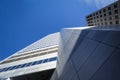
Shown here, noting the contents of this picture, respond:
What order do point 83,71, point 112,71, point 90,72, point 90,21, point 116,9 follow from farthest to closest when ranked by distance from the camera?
point 90,21, point 116,9, point 83,71, point 90,72, point 112,71

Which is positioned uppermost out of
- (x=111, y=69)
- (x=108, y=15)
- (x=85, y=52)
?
(x=108, y=15)

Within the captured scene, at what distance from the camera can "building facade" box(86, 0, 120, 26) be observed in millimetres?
55625

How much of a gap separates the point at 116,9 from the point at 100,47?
54.4 m

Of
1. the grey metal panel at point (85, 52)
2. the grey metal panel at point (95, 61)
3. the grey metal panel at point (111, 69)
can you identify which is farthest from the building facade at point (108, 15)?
the grey metal panel at point (111, 69)

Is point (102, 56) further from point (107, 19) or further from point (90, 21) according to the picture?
point (90, 21)

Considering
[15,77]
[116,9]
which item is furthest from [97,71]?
[116,9]

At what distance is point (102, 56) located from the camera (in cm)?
516

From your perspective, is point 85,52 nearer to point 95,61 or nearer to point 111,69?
point 95,61

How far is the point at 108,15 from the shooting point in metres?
60.8

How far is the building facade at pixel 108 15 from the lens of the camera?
55625 millimetres

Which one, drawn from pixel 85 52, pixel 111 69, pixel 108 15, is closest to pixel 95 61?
pixel 111 69

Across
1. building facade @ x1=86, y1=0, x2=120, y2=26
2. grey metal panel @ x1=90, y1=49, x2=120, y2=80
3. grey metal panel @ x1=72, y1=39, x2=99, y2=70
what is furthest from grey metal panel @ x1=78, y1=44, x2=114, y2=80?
building facade @ x1=86, y1=0, x2=120, y2=26

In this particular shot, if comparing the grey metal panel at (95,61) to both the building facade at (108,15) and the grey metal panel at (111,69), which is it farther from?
the building facade at (108,15)

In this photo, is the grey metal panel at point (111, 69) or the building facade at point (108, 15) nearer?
the grey metal panel at point (111, 69)
